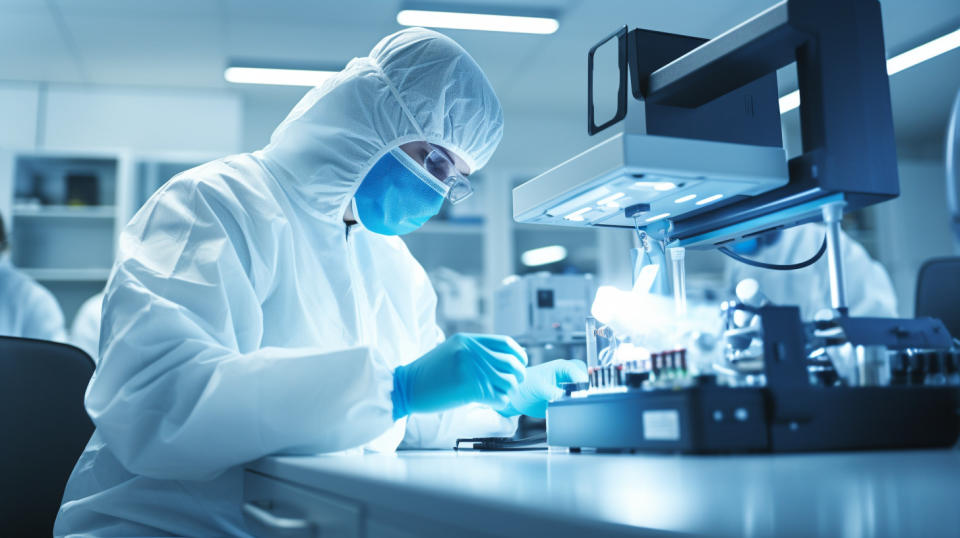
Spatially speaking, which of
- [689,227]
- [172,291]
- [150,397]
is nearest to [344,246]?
[172,291]

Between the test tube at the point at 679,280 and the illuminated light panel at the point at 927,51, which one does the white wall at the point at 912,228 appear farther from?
the test tube at the point at 679,280

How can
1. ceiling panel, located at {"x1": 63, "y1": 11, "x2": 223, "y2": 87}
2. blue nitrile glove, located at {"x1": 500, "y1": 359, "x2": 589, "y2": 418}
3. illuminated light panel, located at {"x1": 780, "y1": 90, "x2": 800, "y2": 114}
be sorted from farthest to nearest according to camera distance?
1. ceiling panel, located at {"x1": 63, "y1": 11, "x2": 223, "y2": 87}
2. blue nitrile glove, located at {"x1": 500, "y1": 359, "x2": 589, "y2": 418}
3. illuminated light panel, located at {"x1": 780, "y1": 90, "x2": 800, "y2": 114}

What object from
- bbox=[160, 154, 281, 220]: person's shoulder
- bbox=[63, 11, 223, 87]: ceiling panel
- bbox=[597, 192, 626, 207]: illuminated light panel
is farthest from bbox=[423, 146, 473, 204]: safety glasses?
bbox=[63, 11, 223, 87]: ceiling panel

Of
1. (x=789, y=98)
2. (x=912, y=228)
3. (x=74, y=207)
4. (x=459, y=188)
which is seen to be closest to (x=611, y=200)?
(x=459, y=188)

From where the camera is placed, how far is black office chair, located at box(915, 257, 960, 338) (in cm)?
227

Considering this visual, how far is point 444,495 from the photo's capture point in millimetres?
485

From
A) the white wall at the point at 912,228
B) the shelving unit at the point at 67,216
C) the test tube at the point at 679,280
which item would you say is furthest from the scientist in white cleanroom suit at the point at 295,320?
the white wall at the point at 912,228

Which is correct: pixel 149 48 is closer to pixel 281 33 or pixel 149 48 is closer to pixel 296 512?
pixel 281 33

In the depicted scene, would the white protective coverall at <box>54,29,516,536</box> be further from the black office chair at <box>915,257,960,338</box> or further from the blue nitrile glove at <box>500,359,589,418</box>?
the black office chair at <box>915,257,960,338</box>

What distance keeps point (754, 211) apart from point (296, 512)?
653mm

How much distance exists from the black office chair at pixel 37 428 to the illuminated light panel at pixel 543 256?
386 cm

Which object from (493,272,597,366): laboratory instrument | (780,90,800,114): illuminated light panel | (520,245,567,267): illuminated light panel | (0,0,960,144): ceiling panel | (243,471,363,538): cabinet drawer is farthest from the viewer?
(520,245,567,267): illuminated light panel

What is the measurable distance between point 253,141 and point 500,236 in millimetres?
1729

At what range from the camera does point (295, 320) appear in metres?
1.28
